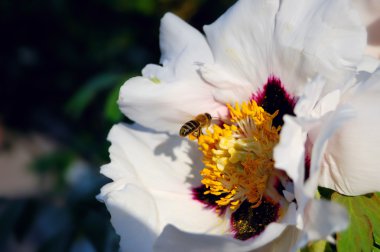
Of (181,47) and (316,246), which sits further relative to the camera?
(181,47)

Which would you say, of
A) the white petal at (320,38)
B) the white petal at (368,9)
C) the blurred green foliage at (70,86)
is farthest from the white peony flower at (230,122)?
the blurred green foliage at (70,86)

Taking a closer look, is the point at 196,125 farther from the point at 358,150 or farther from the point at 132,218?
the point at 358,150

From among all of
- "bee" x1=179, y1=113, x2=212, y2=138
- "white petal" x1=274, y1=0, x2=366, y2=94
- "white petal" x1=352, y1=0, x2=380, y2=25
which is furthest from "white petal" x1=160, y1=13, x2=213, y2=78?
"white petal" x1=352, y1=0, x2=380, y2=25

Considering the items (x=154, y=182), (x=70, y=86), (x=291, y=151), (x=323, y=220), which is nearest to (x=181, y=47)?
(x=154, y=182)

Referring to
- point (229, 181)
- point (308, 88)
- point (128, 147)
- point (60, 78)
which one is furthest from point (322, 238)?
point (60, 78)

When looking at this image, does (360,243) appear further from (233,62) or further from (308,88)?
(233,62)

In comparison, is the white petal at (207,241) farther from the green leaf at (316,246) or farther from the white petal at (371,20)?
the white petal at (371,20)

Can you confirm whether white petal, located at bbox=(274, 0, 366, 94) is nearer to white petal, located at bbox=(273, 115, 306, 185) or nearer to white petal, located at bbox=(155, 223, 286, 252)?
white petal, located at bbox=(273, 115, 306, 185)
